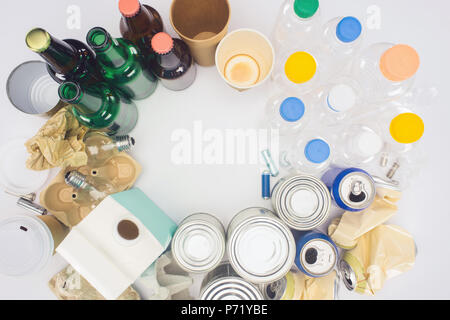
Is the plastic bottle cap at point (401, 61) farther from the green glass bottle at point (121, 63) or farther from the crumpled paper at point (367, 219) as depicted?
the green glass bottle at point (121, 63)

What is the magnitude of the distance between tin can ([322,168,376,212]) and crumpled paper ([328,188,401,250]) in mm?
53

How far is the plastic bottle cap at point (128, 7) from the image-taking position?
0.47m

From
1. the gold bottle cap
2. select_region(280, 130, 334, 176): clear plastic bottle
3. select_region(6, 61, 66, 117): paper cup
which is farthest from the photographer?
select_region(6, 61, 66, 117): paper cup

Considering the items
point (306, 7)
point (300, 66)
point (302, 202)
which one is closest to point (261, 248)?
point (302, 202)

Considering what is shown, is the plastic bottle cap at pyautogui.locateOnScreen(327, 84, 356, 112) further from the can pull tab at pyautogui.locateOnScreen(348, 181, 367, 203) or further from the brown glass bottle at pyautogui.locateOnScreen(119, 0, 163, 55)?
the brown glass bottle at pyautogui.locateOnScreen(119, 0, 163, 55)

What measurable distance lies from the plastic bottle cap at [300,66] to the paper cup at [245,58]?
6 centimetres

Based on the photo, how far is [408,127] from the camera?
0.51 m

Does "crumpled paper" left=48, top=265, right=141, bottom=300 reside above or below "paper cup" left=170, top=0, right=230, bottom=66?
below

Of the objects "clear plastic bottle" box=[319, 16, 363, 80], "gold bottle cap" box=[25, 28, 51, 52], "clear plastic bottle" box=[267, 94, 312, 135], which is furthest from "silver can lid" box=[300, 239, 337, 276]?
"gold bottle cap" box=[25, 28, 51, 52]

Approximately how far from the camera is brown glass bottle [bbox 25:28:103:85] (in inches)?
17.0

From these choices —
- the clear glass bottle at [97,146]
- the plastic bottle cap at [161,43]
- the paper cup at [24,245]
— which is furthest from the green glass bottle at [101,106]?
the paper cup at [24,245]

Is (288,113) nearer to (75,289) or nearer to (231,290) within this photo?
(231,290)

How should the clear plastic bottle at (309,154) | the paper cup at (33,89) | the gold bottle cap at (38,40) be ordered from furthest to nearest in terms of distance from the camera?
the paper cup at (33,89), the clear plastic bottle at (309,154), the gold bottle cap at (38,40)
